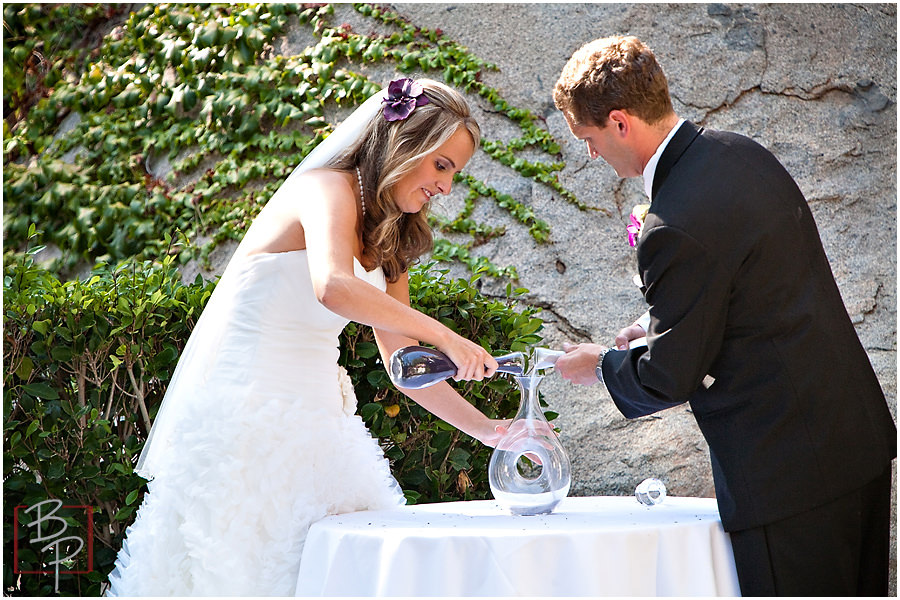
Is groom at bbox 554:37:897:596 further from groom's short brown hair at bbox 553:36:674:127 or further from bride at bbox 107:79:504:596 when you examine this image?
bride at bbox 107:79:504:596

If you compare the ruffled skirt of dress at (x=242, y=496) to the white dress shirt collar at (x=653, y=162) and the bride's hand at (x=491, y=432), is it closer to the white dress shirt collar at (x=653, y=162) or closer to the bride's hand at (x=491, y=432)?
the bride's hand at (x=491, y=432)

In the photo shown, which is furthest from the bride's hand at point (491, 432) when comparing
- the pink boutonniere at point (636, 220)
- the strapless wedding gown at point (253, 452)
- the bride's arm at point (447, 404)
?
the pink boutonniere at point (636, 220)

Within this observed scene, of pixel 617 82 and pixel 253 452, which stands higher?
pixel 617 82

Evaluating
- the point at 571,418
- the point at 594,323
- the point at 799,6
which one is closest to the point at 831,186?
the point at 799,6

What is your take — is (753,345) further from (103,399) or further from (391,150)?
(103,399)

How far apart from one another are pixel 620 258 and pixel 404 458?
6.83 feet

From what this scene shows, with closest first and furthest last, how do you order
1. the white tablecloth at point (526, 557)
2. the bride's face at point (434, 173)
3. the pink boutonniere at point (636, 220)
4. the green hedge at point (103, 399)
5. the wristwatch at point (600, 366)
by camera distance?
the white tablecloth at point (526, 557), the wristwatch at point (600, 366), the bride's face at point (434, 173), the pink boutonniere at point (636, 220), the green hedge at point (103, 399)

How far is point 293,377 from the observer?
87.5 inches

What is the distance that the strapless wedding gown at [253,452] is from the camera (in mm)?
2037

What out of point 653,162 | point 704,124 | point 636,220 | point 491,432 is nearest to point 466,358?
point 491,432

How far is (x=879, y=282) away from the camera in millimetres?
4570

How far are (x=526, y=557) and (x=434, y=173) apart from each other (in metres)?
1.12

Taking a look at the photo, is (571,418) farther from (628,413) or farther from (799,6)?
(799,6)

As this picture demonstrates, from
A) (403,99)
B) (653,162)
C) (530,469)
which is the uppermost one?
(653,162)
